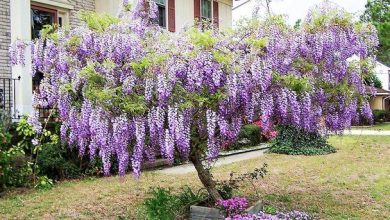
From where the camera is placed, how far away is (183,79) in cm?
500

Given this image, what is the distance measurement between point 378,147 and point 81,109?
14291 millimetres

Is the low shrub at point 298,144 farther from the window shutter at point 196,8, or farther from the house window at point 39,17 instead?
the house window at point 39,17

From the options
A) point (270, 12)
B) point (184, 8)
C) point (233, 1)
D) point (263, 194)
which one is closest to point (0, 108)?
point (263, 194)

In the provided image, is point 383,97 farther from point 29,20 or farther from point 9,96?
point 9,96

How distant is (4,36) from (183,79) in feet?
23.8

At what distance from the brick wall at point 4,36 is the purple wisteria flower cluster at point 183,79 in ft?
15.8

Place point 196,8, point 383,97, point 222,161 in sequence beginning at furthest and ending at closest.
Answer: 1. point 383,97
2. point 196,8
3. point 222,161

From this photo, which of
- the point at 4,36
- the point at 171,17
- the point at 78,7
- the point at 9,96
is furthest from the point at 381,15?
the point at 9,96

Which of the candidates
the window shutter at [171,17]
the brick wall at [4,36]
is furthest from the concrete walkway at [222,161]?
the window shutter at [171,17]

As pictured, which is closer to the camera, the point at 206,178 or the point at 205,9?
the point at 206,178

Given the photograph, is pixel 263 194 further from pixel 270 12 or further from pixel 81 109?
pixel 81 109

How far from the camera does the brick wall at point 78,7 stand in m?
12.2

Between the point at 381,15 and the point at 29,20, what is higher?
the point at 381,15

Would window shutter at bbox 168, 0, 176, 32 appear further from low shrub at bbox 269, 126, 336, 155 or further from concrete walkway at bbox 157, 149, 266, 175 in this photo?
low shrub at bbox 269, 126, 336, 155
